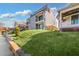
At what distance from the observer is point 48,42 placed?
9.95 feet

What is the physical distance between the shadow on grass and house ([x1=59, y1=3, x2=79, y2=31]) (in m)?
0.11

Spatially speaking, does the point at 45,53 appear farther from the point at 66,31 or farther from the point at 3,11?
the point at 3,11

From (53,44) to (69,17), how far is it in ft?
1.51

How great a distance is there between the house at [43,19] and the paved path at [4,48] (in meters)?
0.41

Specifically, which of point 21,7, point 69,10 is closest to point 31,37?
point 21,7

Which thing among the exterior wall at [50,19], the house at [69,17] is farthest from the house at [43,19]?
the house at [69,17]

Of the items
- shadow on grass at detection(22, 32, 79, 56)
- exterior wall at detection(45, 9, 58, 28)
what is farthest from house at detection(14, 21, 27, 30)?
exterior wall at detection(45, 9, 58, 28)

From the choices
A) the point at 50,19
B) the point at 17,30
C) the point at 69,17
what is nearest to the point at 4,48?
the point at 17,30

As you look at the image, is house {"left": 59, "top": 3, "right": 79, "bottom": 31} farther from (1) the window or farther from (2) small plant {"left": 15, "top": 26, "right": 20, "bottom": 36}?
(2) small plant {"left": 15, "top": 26, "right": 20, "bottom": 36}

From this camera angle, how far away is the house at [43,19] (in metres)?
3.09

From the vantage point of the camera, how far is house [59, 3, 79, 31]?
9.97 ft

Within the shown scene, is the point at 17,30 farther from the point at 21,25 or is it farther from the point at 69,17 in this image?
the point at 69,17

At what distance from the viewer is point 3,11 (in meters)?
3.04

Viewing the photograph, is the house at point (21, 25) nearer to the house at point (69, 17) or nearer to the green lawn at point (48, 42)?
the green lawn at point (48, 42)
